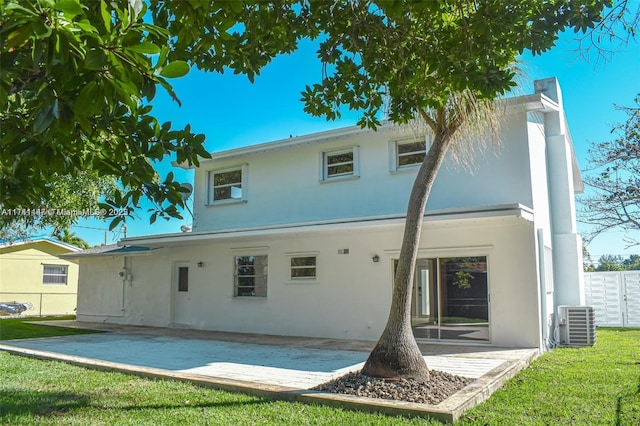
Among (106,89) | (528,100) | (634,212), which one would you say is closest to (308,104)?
(106,89)

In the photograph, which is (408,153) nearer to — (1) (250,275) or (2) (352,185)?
(2) (352,185)

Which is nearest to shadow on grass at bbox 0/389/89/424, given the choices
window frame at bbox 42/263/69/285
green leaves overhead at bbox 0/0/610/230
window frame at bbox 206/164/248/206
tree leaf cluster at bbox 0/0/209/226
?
green leaves overhead at bbox 0/0/610/230

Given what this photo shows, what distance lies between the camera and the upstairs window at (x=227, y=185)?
1722 cm

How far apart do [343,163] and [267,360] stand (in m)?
6.94

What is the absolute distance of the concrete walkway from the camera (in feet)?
22.6

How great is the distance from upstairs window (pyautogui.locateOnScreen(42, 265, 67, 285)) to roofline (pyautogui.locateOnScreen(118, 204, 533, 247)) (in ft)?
45.8

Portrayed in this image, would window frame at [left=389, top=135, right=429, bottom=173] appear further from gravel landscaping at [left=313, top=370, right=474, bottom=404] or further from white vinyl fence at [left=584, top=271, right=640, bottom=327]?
white vinyl fence at [left=584, top=271, right=640, bottom=327]

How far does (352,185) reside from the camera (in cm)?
1482

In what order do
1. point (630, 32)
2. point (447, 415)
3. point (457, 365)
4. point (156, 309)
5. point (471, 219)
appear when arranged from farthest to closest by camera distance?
point (156, 309), point (471, 219), point (457, 365), point (447, 415), point (630, 32)

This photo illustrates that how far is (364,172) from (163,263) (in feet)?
27.8

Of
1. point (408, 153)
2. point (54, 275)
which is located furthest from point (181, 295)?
point (54, 275)

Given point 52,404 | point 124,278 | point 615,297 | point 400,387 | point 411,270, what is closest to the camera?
point 52,404

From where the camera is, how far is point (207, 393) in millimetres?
7270

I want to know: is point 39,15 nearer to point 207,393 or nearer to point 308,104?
point 308,104
